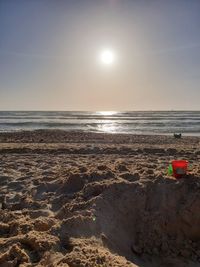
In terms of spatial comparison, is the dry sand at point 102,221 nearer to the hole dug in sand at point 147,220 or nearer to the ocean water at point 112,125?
the hole dug in sand at point 147,220

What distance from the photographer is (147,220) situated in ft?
14.3

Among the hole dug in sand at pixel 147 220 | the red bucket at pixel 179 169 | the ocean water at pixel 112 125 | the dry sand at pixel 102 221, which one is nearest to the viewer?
the dry sand at pixel 102 221

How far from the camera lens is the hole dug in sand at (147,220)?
153 inches

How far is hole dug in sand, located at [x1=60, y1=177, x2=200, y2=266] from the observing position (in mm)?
3893

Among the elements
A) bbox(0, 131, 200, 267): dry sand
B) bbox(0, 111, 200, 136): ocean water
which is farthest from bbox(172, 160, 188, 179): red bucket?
bbox(0, 111, 200, 136): ocean water

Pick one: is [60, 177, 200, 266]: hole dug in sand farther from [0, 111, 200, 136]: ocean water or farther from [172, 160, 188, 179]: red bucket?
[0, 111, 200, 136]: ocean water

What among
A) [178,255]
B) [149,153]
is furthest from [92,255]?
[149,153]

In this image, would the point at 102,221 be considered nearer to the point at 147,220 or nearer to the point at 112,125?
the point at 147,220

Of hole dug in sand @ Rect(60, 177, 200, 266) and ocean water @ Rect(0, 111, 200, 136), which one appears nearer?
hole dug in sand @ Rect(60, 177, 200, 266)

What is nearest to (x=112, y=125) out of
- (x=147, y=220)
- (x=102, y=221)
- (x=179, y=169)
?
(x=179, y=169)

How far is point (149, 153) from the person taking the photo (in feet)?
35.0

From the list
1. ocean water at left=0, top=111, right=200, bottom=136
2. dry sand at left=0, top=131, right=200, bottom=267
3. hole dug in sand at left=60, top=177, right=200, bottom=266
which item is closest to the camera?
dry sand at left=0, top=131, right=200, bottom=267

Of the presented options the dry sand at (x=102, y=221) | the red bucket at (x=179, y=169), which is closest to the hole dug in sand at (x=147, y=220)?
the dry sand at (x=102, y=221)

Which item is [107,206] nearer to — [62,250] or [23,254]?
[62,250]
